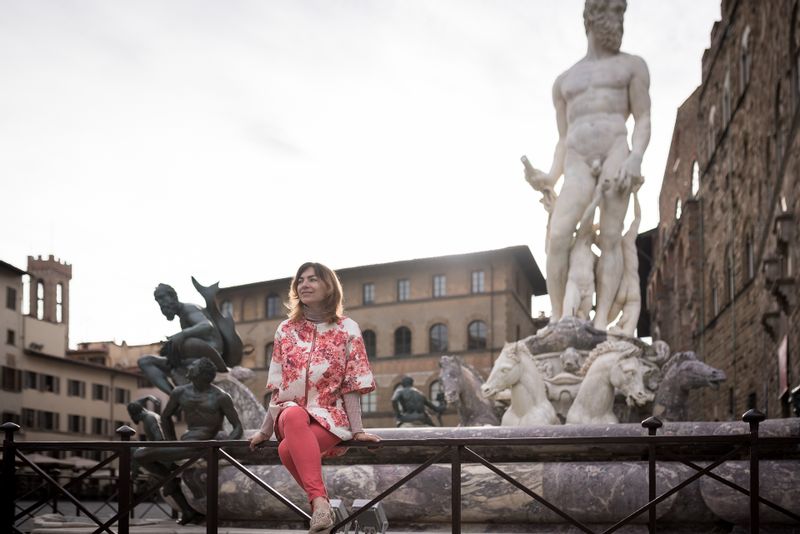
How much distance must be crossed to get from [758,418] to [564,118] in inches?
269

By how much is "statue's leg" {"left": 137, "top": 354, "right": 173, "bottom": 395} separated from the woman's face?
5201 millimetres

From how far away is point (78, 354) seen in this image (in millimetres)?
67188

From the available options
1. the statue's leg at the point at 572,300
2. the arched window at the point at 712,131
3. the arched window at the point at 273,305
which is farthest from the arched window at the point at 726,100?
the arched window at the point at 273,305

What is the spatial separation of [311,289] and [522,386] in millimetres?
4436

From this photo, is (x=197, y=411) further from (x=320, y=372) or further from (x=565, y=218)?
(x=565, y=218)

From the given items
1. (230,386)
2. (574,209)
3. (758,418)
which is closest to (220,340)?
(230,386)

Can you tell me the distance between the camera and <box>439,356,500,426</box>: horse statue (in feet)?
30.3

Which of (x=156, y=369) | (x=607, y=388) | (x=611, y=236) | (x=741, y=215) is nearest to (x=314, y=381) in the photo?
(x=607, y=388)

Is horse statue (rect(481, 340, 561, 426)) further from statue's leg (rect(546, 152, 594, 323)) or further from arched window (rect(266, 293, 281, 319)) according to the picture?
arched window (rect(266, 293, 281, 319))

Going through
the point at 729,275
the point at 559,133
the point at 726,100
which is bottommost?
the point at 729,275

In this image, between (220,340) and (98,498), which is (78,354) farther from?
(220,340)

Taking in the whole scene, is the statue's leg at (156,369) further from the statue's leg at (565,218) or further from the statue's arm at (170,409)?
the statue's leg at (565,218)

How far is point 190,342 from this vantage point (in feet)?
30.6

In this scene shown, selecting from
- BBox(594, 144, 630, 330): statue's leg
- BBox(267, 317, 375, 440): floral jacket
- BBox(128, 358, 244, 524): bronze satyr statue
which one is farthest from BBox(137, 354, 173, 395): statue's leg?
BBox(267, 317, 375, 440): floral jacket
